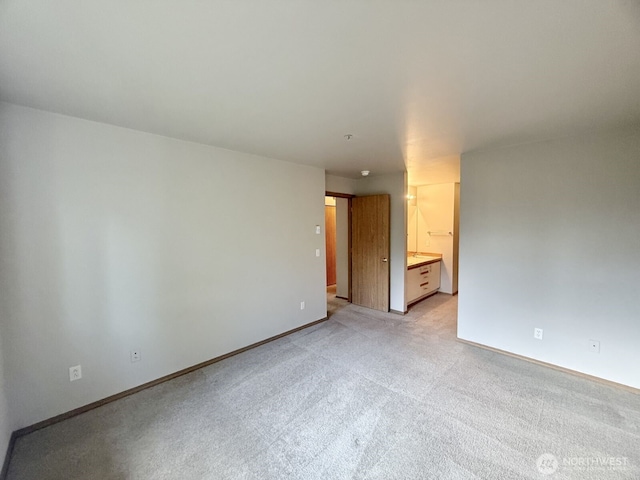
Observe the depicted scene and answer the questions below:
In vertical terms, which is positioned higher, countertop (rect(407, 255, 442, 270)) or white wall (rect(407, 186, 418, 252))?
white wall (rect(407, 186, 418, 252))

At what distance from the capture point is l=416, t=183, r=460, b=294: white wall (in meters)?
5.58

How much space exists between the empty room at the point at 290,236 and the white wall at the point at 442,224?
2415mm

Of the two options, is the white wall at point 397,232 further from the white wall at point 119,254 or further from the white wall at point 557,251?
the white wall at point 119,254

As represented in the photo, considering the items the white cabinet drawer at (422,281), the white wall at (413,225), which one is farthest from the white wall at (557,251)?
the white wall at (413,225)

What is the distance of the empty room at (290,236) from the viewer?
1.26 meters

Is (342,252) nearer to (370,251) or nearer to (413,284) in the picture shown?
(370,251)

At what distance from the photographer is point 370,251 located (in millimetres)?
4652

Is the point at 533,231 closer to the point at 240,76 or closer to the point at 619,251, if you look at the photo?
the point at 619,251

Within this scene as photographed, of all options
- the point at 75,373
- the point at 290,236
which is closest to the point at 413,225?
the point at 290,236

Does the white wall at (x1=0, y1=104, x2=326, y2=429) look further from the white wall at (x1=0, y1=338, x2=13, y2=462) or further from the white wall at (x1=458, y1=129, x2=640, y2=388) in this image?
the white wall at (x1=458, y1=129, x2=640, y2=388)

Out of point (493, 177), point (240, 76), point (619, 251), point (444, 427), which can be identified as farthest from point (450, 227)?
point (240, 76)

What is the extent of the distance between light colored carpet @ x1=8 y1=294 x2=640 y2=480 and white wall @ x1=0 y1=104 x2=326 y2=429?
0.37 meters

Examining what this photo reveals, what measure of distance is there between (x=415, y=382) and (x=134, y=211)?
9.90 ft

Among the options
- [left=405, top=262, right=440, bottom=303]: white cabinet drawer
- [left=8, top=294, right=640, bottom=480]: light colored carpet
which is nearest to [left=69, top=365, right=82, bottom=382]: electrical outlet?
[left=8, top=294, right=640, bottom=480]: light colored carpet
